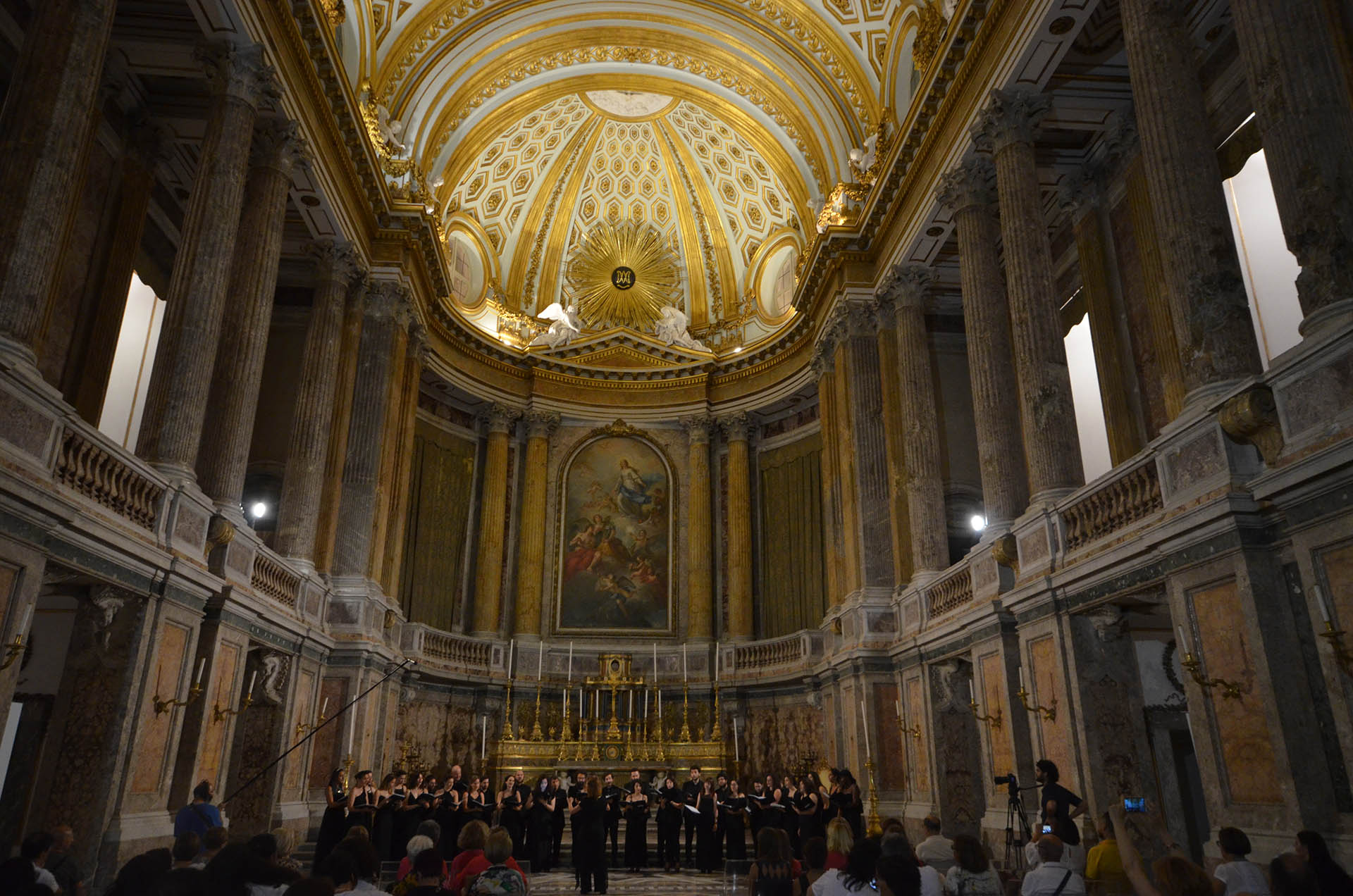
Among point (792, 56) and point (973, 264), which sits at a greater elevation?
point (792, 56)

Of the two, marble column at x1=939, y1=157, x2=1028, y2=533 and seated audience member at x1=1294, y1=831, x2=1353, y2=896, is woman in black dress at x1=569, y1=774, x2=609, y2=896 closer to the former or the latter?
marble column at x1=939, y1=157, x2=1028, y2=533

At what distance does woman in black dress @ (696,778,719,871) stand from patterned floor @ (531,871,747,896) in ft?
0.81

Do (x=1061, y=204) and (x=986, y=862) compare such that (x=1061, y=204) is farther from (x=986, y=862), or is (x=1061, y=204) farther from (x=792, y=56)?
(x=986, y=862)

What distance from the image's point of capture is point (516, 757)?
20.2 m

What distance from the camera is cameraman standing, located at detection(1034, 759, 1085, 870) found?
25.8 ft

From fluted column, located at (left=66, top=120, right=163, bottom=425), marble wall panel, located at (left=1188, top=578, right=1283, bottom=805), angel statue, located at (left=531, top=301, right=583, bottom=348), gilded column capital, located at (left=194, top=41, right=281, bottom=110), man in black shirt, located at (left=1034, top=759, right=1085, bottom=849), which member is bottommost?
man in black shirt, located at (left=1034, top=759, right=1085, bottom=849)

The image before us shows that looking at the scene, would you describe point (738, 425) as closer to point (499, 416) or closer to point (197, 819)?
point (499, 416)

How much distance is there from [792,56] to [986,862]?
1893cm

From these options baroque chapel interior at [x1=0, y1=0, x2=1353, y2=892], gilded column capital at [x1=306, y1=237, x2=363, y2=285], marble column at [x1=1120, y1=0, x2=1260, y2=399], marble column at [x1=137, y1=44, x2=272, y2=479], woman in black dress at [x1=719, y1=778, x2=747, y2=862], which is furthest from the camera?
gilded column capital at [x1=306, y1=237, x2=363, y2=285]

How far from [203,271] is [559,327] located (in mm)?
13983

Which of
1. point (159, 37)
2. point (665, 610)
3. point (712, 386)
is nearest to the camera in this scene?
point (159, 37)

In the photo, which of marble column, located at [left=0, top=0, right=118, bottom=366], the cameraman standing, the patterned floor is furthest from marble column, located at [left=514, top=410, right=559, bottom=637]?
the cameraman standing

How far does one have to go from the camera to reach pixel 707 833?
46.2ft

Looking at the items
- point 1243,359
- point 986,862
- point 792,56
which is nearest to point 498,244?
point 792,56
